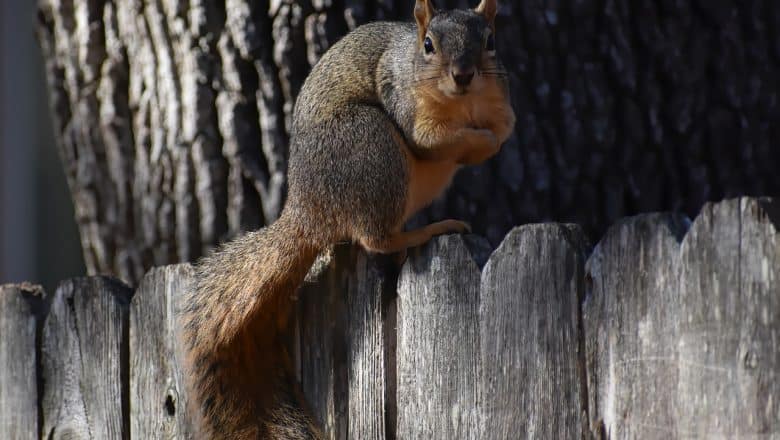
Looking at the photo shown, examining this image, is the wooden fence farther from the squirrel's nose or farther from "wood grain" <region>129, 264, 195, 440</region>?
the squirrel's nose

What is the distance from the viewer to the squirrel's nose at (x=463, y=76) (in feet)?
6.51

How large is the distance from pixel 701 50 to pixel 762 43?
0.55 ft

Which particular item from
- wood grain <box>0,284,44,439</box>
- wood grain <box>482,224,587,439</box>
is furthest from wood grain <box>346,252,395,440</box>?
wood grain <box>0,284,44,439</box>

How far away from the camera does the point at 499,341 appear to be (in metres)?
1.64

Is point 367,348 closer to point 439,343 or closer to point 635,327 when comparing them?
point 439,343

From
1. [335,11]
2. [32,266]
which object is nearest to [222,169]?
[335,11]

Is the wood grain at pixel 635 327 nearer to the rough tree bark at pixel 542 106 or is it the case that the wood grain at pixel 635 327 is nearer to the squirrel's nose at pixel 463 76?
the squirrel's nose at pixel 463 76

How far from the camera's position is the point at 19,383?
234 centimetres

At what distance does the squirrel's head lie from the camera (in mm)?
2018

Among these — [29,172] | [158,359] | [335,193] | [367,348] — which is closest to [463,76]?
[335,193]

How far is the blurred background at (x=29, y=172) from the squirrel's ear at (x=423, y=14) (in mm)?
2968

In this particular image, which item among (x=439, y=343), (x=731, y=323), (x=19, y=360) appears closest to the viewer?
(x=731, y=323)

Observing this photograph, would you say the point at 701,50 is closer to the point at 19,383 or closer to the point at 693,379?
the point at 693,379

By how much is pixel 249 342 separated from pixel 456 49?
0.66 m
